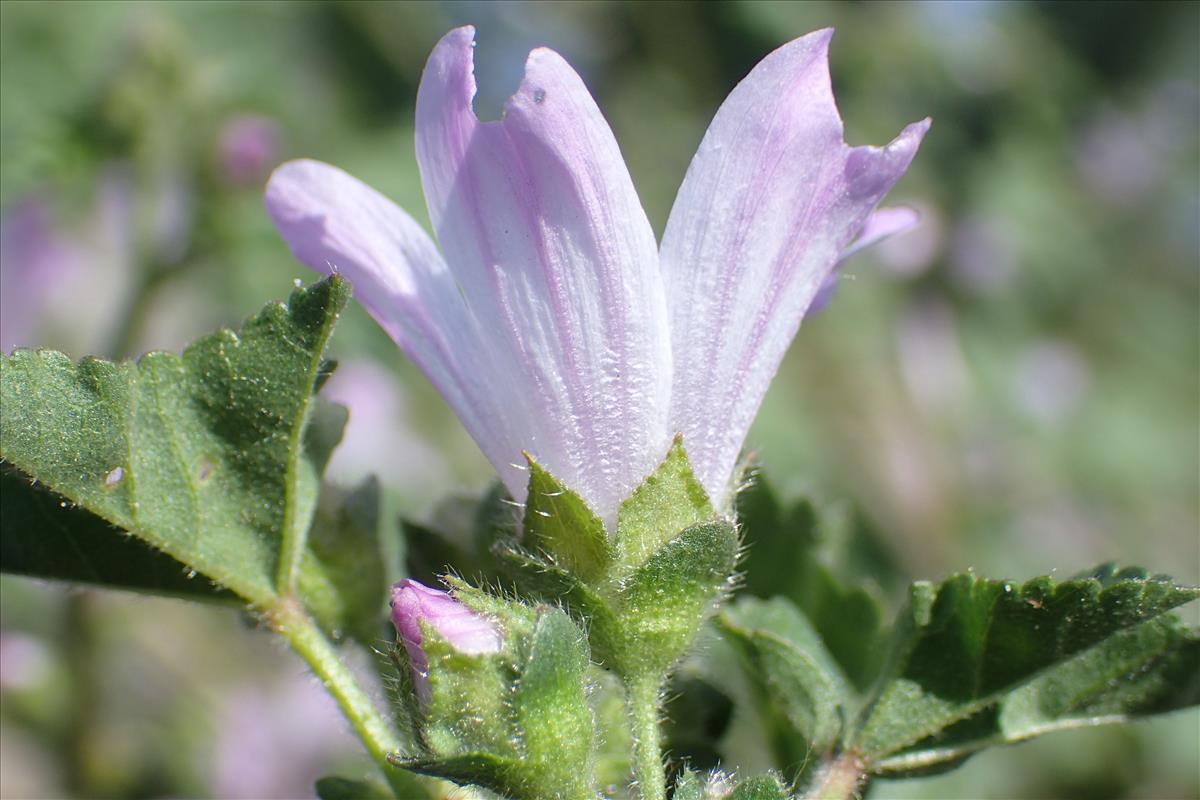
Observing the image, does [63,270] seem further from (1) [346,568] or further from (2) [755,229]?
(2) [755,229]

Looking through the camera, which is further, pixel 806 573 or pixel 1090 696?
pixel 806 573

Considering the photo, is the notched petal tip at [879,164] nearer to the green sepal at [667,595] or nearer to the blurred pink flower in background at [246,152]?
the green sepal at [667,595]

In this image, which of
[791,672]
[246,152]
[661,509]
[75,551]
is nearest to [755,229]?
[661,509]

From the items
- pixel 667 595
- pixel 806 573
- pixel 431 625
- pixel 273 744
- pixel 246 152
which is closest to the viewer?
pixel 431 625

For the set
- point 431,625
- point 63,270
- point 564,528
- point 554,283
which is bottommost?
point 431,625

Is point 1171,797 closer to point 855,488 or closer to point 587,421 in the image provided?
point 855,488

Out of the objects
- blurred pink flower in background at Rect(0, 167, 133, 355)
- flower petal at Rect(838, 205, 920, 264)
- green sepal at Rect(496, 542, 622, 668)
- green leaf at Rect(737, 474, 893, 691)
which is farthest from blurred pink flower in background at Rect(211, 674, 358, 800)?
flower petal at Rect(838, 205, 920, 264)

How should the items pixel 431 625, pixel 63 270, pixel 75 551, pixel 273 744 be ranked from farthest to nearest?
pixel 63 270 → pixel 273 744 → pixel 75 551 → pixel 431 625
